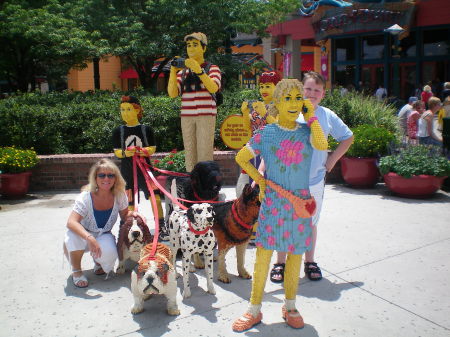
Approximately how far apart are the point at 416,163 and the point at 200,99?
3824mm

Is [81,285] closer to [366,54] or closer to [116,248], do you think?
[116,248]

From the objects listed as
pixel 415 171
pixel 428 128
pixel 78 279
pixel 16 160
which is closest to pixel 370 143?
pixel 415 171

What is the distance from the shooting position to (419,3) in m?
17.0

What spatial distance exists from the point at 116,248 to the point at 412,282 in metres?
2.75

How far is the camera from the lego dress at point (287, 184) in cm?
A: 311

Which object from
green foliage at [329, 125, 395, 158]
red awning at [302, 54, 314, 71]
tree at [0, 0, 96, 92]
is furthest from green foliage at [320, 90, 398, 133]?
red awning at [302, 54, 314, 71]

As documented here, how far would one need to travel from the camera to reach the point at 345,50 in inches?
837

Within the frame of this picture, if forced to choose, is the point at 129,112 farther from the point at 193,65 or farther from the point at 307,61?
the point at 307,61

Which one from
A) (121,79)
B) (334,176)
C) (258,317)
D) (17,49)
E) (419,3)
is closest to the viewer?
(258,317)

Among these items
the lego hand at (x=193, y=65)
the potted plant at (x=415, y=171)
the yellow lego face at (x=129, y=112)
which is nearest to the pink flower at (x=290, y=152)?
the lego hand at (x=193, y=65)

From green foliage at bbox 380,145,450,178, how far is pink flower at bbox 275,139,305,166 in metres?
4.30

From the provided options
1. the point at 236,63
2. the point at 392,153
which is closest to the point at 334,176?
the point at 392,153

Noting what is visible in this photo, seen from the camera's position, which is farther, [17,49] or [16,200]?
[17,49]

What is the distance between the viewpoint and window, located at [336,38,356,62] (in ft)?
68.4
